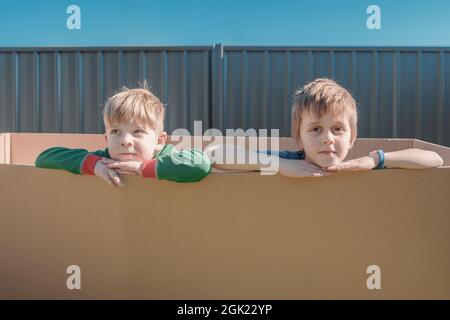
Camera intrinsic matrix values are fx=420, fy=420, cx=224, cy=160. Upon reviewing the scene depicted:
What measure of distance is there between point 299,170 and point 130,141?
40cm

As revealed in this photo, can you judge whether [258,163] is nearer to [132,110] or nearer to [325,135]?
[325,135]

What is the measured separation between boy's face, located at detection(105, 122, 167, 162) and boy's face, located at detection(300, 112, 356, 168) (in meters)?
0.33

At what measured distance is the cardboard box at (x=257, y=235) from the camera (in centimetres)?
60

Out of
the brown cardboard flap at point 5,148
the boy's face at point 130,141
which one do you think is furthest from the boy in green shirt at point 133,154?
the brown cardboard flap at point 5,148

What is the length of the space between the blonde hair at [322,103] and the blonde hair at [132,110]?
318mm

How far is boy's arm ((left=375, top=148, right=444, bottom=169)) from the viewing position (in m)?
0.66

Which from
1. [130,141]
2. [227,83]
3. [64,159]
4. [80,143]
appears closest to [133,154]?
[130,141]

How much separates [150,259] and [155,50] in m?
2.96

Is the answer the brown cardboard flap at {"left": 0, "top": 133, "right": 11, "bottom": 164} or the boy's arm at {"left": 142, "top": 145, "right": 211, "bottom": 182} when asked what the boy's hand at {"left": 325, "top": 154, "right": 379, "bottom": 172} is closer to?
the boy's arm at {"left": 142, "top": 145, "right": 211, "bottom": 182}

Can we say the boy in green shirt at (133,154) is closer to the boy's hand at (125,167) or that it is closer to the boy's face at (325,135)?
the boy's hand at (125,167)

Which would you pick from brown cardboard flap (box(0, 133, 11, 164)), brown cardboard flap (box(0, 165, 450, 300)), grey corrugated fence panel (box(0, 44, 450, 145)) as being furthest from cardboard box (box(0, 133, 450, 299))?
grey corrugated fence panel (box(0, 44, 450, 145))

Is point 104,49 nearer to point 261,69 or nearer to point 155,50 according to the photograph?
point 155,50
